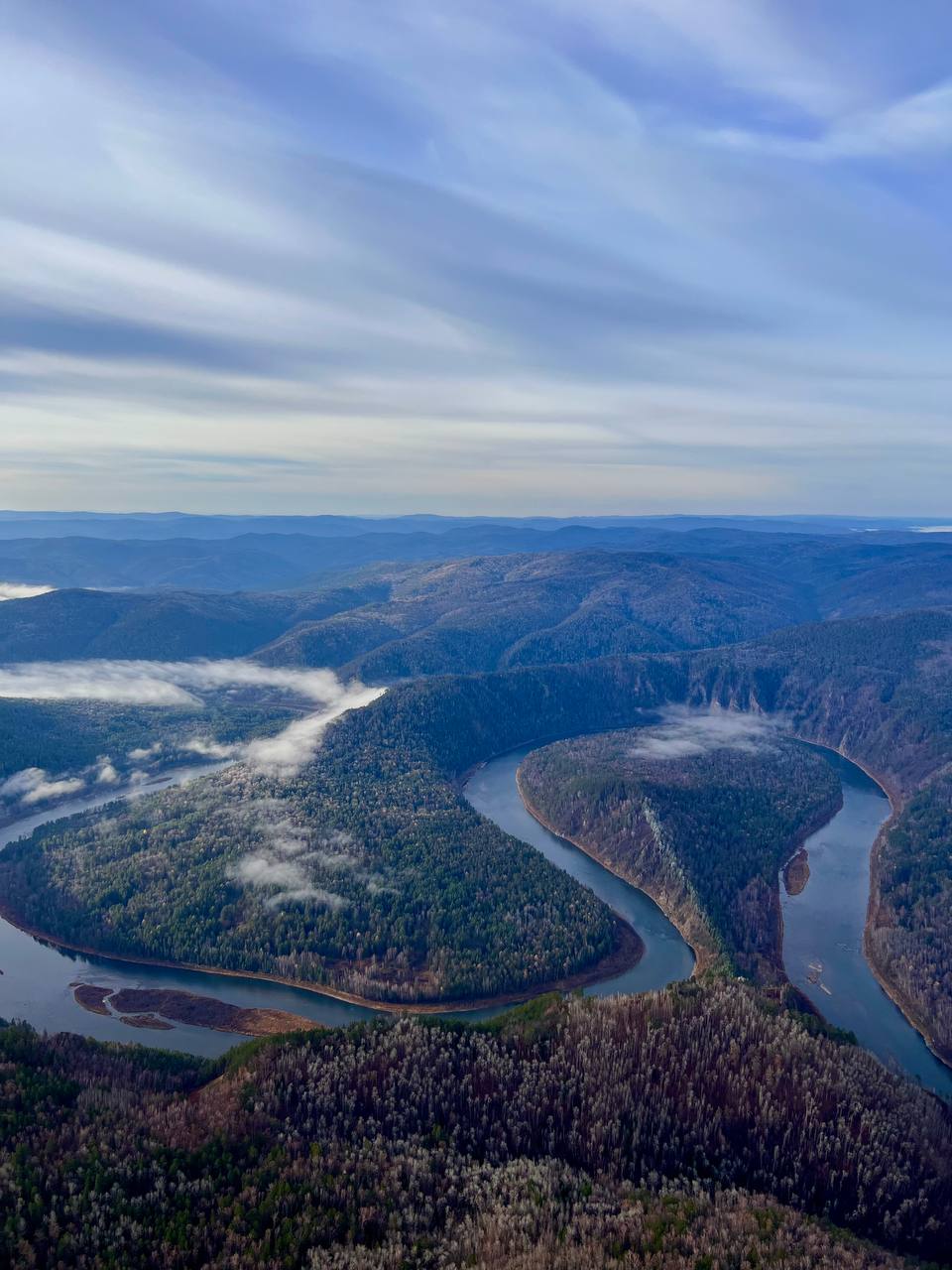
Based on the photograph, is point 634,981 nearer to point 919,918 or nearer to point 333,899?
point 333,899

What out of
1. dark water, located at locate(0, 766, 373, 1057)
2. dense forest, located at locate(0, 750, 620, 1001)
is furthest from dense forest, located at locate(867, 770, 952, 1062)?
dark water, located at locate(0, 766, 373, 1057)

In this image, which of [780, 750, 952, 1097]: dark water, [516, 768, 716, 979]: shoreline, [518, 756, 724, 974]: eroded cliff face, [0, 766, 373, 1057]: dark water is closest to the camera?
[780, 750, 952, 1097]: dark water

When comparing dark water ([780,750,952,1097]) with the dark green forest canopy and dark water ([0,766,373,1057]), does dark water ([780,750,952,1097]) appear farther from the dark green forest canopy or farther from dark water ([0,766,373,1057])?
dark water ([0,766,373,1057])

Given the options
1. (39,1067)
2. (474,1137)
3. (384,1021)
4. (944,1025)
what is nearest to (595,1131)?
(474,1137)

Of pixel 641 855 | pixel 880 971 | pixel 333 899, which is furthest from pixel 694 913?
pixel 333 899

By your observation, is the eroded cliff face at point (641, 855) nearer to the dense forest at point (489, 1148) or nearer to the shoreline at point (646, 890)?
the shoreline at point (646, 890)

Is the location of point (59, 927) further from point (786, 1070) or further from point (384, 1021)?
point (786, 1070)

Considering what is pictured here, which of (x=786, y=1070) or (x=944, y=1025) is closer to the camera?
(x=786, y=1070)
